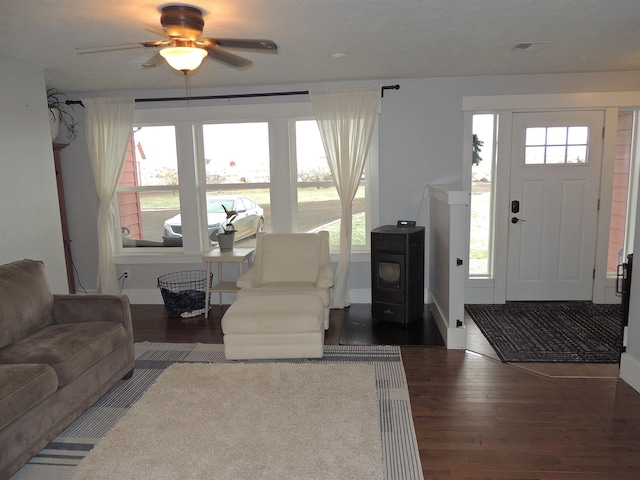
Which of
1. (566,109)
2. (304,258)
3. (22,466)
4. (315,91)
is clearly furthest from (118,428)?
(566,109)

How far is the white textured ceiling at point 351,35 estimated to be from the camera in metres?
2.60

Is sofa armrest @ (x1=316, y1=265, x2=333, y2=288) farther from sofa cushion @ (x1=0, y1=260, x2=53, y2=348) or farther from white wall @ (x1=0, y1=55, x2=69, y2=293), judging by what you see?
white wall @ (x1=0, y1=55, x2=69, y2=293)

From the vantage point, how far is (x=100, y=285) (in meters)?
5.01

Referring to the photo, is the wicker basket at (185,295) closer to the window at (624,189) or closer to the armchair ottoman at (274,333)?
the armchair ottoman at (274,333)

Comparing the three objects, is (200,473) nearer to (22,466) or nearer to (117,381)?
(22,466)

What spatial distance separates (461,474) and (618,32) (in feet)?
10.2

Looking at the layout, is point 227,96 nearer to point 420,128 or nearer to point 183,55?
point 420,128

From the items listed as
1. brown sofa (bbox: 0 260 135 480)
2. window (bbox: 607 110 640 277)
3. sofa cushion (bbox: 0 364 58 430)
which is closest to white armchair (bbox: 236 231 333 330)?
brown sofa (bbox: 0 260 135 480)

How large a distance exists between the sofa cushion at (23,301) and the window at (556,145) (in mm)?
4513

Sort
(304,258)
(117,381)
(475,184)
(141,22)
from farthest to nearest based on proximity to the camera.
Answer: (475,184) < (304,258) < (117,381) < (141,22)

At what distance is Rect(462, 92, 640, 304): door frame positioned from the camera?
451 centimetres

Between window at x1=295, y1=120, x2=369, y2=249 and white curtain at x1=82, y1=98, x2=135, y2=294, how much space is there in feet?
6.14

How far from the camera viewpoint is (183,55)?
8.08 ft

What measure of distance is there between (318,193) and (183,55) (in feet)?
8.81
